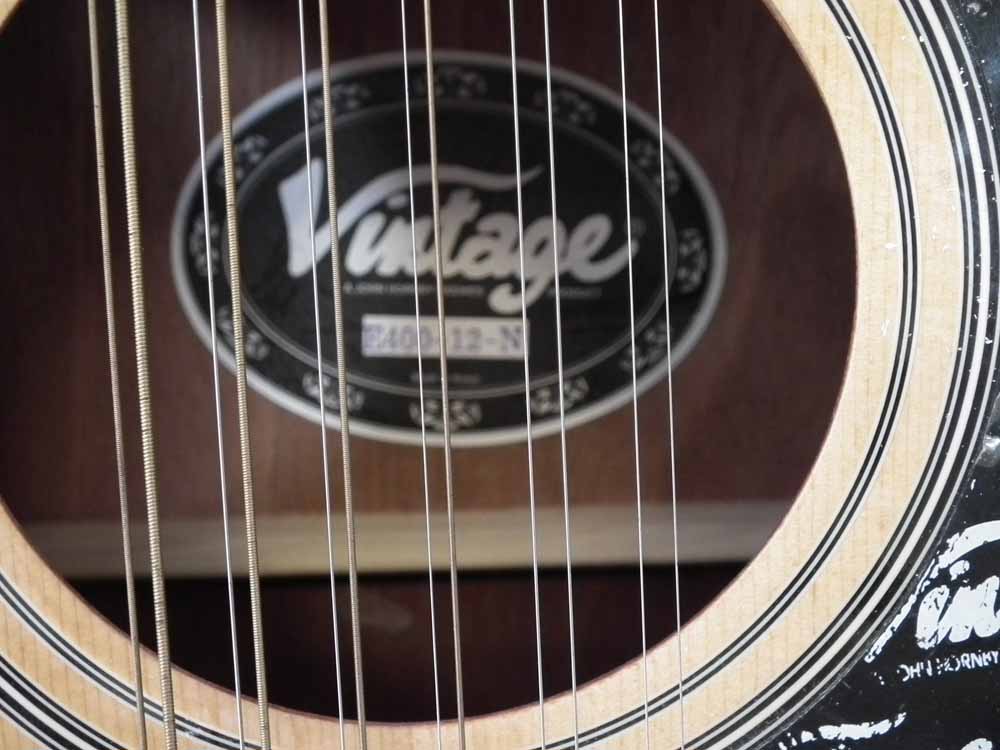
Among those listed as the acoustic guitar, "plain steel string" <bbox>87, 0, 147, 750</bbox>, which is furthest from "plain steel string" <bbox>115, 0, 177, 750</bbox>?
the acoustic guitar

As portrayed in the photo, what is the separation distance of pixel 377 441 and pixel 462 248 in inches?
7.0

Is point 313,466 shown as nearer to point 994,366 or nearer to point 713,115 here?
point 713,115

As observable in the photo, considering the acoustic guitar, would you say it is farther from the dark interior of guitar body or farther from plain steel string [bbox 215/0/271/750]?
plain steel string [bbox 215/0/271/750]

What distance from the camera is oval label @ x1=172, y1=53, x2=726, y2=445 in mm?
918

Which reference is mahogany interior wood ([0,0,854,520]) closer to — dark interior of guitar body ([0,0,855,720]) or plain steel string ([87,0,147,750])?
dark interior of guitar body ([0,0,855,720])

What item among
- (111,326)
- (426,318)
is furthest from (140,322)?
(426,318)

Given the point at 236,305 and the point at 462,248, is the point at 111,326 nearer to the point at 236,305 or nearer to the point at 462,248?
the point at 236,305

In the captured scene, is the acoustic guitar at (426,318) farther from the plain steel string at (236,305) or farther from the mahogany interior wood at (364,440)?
the plain steel string at (236,305)

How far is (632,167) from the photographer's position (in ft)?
3.01

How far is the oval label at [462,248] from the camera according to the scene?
0.92 m

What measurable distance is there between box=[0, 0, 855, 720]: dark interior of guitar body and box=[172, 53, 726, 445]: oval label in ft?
0.08

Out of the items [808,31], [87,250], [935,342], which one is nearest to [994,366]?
[935,342]

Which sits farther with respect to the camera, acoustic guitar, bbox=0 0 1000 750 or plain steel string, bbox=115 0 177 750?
acoustic guitar, bbox=0 0 1000 750

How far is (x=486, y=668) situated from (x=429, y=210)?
0.40 m
